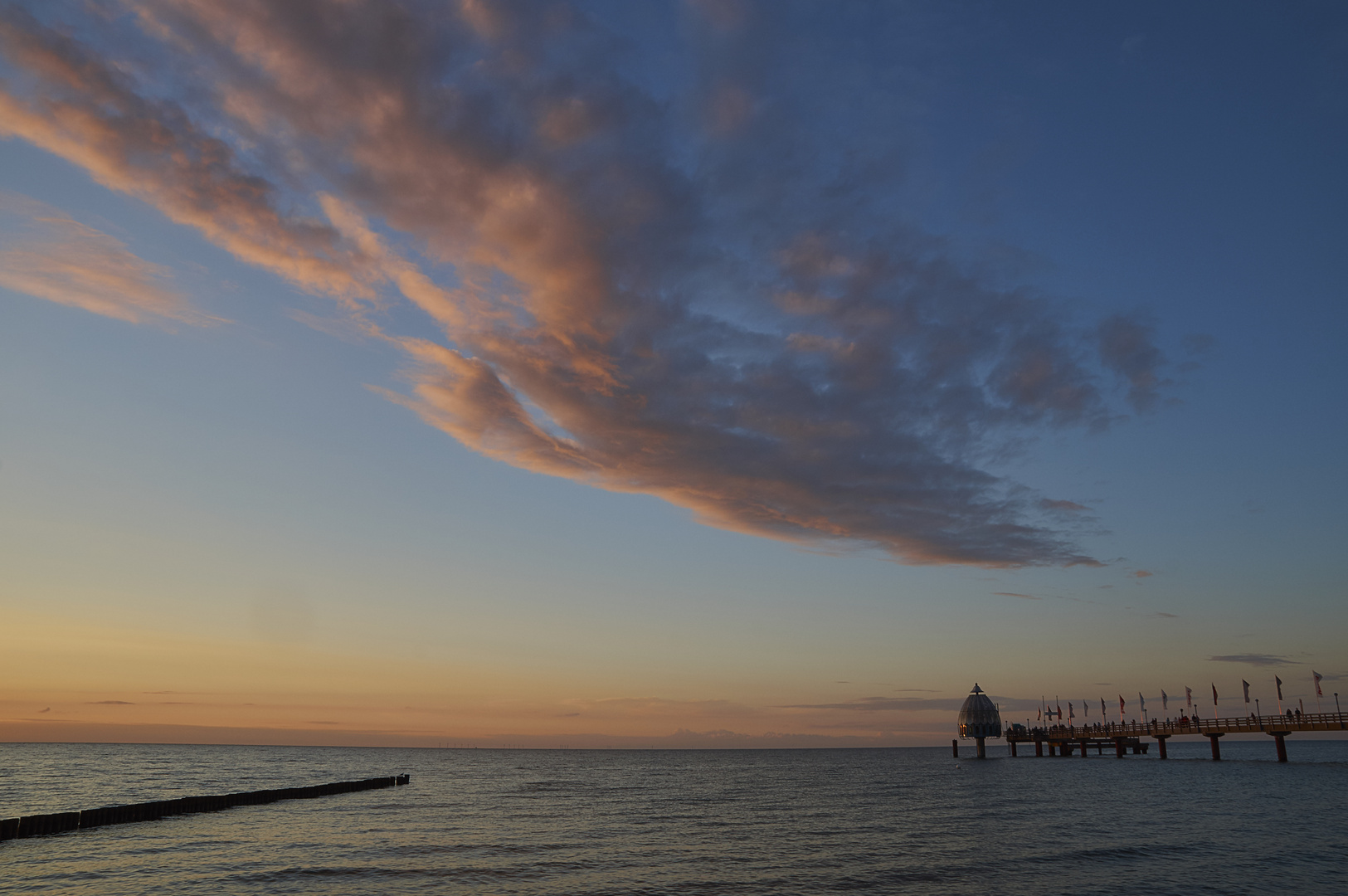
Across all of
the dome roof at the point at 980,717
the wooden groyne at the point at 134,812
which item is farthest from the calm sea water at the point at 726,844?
the dome roof at the point at 980,717

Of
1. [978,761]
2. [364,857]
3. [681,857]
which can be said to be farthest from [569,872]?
[978,761]

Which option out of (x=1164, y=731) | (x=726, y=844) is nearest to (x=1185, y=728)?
(x=1164, y=731)

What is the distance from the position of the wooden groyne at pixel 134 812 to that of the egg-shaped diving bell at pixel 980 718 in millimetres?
95803

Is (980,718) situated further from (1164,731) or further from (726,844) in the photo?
(726,844)

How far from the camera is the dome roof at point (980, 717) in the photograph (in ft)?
415

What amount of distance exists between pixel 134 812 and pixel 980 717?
11477 centimetres

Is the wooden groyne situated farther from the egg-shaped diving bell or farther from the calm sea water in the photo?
the egg-shaped diving bell

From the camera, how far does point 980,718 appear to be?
127250 mm

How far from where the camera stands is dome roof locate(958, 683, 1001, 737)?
126 metres

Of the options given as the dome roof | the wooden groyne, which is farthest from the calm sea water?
the dome roof

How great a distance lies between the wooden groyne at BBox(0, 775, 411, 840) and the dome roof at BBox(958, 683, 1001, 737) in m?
95.8

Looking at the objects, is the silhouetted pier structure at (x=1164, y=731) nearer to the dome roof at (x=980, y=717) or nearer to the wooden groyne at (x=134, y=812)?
the dome roof at (x=980, y=717)

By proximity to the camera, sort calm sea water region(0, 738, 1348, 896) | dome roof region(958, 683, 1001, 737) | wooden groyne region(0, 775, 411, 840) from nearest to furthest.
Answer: calm sea water region(0, 738, 1348, 896) → wooden groyne region(0, 775, 411, 840) → dome roof region(958, 683, 1001, 737)

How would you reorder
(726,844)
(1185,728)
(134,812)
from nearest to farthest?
(726,844)
(134,812)
(1185,728)
